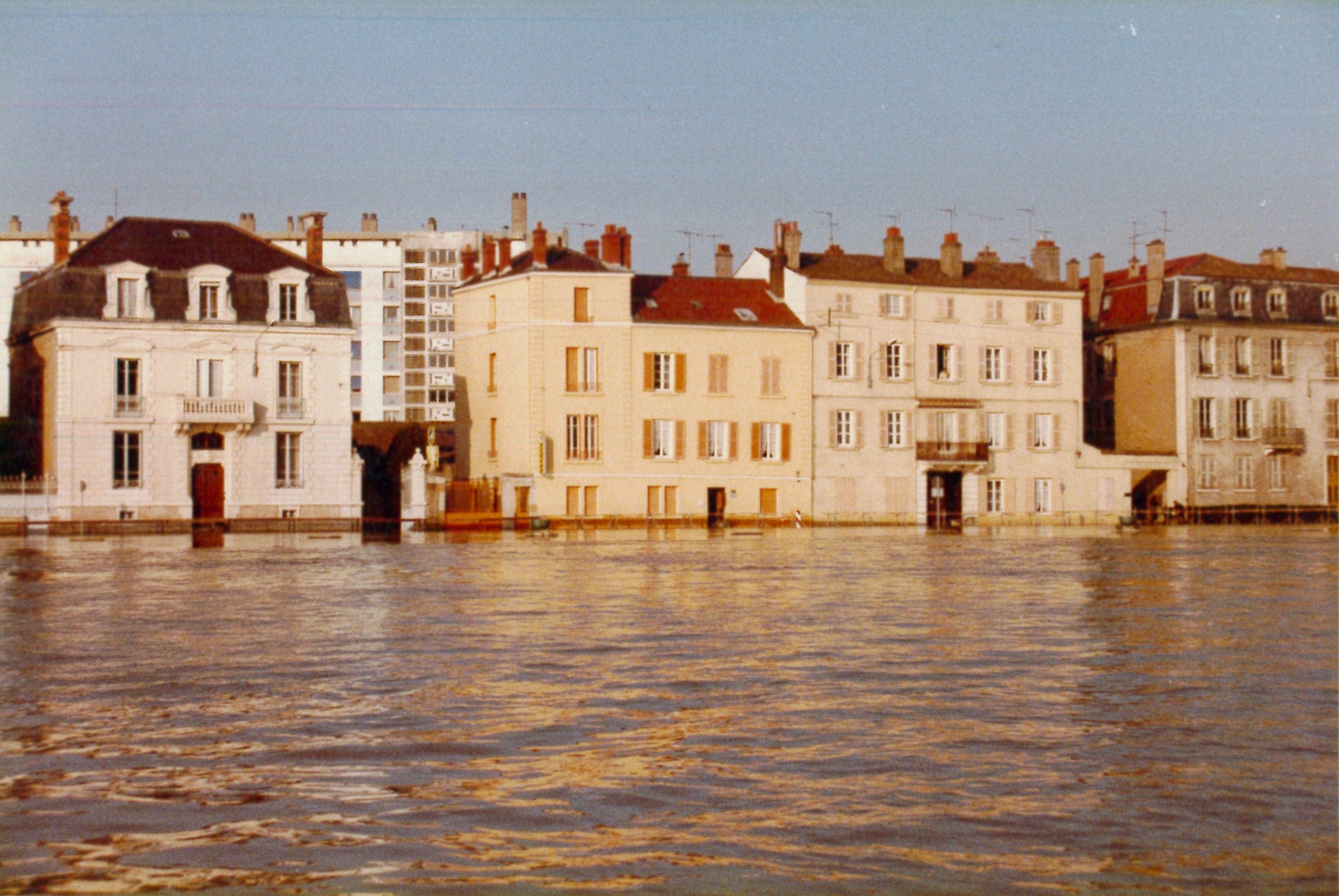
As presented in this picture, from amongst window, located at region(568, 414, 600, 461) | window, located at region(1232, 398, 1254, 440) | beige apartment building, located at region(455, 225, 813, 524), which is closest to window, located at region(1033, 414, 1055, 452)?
window, located at region(1232, 398, 1254, 440)

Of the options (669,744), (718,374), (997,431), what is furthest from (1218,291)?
(669,744)

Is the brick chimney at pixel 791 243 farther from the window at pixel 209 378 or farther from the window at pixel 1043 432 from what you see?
the window at pixel 209 378

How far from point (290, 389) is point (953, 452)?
27.1 meters

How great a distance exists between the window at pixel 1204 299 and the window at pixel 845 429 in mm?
16513

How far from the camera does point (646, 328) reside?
68.3 metres

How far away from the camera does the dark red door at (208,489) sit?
59938 mm

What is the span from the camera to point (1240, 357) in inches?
3049

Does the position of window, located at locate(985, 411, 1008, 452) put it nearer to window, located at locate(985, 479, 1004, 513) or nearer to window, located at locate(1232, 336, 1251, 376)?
window, located at locate(985, 479, 1004, 513)

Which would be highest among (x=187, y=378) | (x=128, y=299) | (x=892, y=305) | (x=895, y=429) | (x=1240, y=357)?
(x=892, y=305)

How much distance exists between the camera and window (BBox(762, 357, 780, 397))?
230ft

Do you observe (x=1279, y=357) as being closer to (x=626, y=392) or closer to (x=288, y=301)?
(x=626, y=392)

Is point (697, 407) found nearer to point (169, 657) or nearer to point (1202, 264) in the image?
point (1202, 264)

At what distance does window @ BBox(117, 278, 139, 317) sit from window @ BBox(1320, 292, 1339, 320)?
5095cm

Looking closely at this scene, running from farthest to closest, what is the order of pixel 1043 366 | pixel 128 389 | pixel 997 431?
pixel 1043 366
pixel 997 431
pixel 128 389
